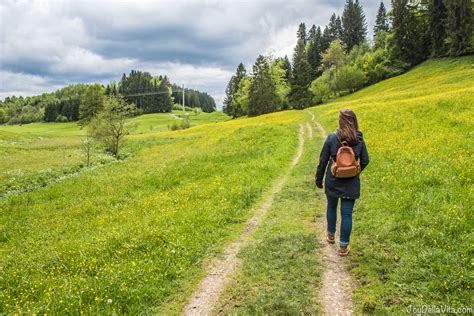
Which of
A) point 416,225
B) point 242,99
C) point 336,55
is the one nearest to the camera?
point 416,225

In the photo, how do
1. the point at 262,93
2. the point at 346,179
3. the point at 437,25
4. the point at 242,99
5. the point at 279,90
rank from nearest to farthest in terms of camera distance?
the point at 346,179 → the point at 437,25 → the point at 262,93 → the point at 279,90 → the point at 242,99

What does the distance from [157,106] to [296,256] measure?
15619 cm

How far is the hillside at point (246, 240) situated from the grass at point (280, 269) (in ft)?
0.10

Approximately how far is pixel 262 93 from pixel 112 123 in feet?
170

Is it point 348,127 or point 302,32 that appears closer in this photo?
point 348,127

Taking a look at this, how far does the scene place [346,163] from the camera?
692 centimetres

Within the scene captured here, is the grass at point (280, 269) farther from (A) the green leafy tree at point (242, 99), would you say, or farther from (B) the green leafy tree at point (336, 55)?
(B) the green leafy tree at point (336, 55)

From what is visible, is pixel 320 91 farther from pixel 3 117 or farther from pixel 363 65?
pixel 3 117

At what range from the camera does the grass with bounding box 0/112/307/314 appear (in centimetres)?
643

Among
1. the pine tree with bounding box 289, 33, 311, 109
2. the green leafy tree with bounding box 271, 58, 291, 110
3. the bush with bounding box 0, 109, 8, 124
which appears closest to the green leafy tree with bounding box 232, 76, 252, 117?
the green leafy tree with bounding box 271, 58, 291, 110

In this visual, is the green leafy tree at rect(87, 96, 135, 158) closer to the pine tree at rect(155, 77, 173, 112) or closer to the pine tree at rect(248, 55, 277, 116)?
the pine tree at rect(248, 55, 277, 116)

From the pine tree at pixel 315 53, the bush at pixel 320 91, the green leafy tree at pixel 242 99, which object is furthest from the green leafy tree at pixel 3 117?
the bush at pixel 320 91

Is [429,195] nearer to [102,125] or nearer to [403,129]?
[403,129]

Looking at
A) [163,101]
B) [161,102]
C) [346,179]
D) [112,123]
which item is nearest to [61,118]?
[161,102]
